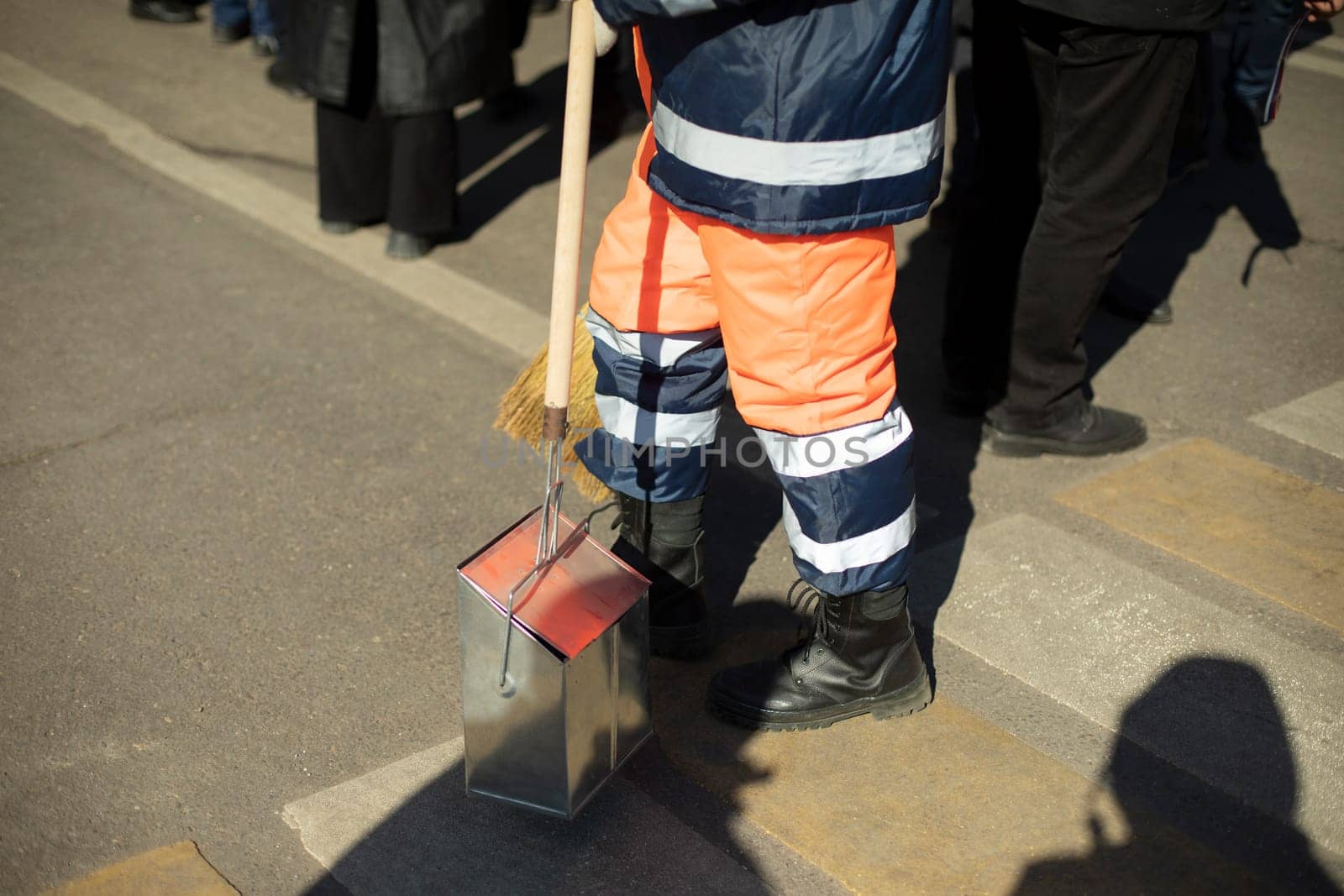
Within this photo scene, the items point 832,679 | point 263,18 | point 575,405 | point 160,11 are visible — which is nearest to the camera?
point 832,679

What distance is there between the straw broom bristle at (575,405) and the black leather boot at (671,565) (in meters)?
0.46

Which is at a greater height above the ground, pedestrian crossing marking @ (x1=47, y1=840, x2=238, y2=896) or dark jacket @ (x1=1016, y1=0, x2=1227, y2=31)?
dark jacket @ (x1=1016, y1=0, x2=1227, y2=31)

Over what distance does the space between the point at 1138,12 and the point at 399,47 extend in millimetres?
2665

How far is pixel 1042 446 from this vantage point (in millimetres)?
3645

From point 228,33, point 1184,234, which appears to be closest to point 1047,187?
point 1184,234

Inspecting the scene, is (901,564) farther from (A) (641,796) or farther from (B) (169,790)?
(B) (169,790)

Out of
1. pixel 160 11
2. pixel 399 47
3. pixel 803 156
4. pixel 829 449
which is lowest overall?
pixel 160 11

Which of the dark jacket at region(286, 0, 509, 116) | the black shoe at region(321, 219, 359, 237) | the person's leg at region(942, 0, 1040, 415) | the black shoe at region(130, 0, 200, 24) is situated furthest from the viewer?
the black shoe at region(130, 0, 200, 24)

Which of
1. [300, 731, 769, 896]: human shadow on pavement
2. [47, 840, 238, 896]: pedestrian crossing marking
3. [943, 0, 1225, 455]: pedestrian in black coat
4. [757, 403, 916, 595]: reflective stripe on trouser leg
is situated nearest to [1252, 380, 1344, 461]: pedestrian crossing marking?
[943, 0, 1225, 455]: pedestrian in black coat

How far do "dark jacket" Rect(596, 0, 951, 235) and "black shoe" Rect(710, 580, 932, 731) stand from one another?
81 cm

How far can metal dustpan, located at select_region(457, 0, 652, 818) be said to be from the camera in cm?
218

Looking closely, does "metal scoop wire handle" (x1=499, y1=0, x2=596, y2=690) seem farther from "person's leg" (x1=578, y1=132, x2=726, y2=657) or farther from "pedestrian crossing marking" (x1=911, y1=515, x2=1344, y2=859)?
"pedestrian crossing marking" (x1=911, y1=515, x2=1344, y2=859)

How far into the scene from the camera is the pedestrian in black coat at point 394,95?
15.3 ft

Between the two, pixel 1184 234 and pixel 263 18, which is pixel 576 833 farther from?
pixel 263 18
